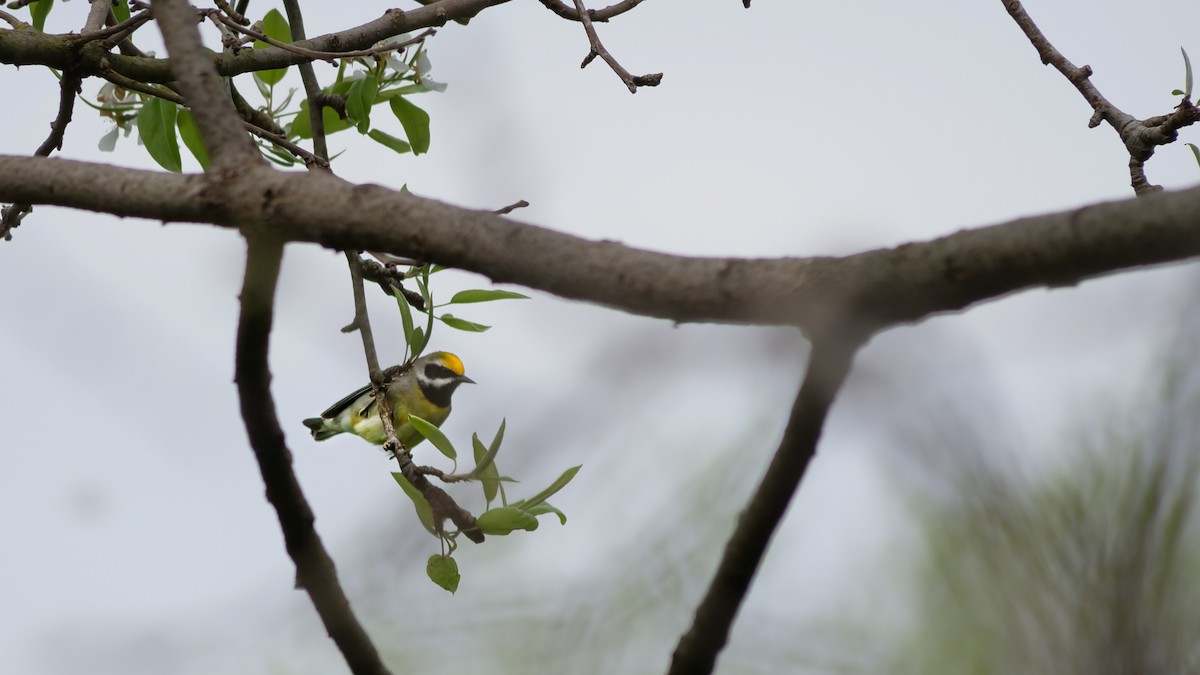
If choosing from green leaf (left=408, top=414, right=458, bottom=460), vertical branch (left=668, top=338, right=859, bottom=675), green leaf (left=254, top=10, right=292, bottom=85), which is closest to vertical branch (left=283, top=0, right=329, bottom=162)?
green leaf (left=254, top=10, right=292, bottom=85)

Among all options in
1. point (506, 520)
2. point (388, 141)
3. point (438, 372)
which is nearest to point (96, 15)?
point (388, 141)

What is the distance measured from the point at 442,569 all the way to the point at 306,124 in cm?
197

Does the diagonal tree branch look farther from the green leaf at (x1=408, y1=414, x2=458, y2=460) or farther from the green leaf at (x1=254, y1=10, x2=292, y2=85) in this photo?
the green leaf at (x1=254, y1=10, x2=292, y2=85)

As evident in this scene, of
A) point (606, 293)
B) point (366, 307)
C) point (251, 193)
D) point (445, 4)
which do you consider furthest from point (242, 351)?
point (445, 4)

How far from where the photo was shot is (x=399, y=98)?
13.4 feet

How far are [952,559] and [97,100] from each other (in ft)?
12.6

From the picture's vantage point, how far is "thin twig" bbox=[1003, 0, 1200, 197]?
344 centimetres

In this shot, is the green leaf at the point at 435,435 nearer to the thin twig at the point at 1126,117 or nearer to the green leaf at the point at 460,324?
the green leaf at the point at 460,324

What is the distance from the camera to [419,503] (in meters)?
2.95

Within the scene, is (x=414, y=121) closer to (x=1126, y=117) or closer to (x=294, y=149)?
(x=294, y=149)

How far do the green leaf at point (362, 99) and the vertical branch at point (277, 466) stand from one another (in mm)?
2104

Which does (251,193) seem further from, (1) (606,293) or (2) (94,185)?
(1) (606,293)

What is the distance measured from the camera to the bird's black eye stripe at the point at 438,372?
6141mm

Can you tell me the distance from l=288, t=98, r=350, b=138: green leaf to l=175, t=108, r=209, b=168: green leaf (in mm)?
345
